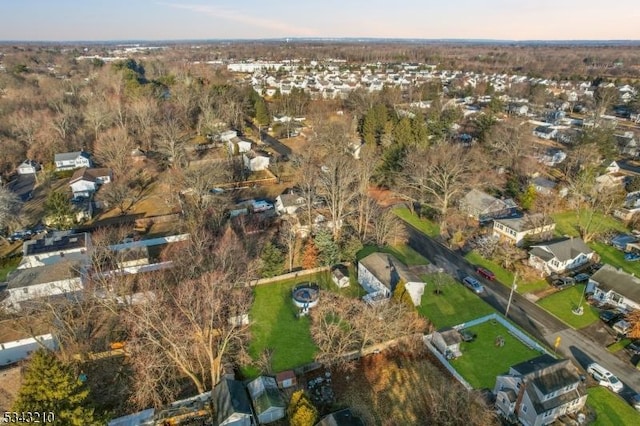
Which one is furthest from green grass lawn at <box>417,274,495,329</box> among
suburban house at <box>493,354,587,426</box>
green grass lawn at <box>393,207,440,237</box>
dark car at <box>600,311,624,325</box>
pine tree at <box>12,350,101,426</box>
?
pine tree at <box>12,350,101,426</box>

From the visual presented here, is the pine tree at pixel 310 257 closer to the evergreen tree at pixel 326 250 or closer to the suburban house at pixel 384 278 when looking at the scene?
the evergreen tree at pixel 326 250

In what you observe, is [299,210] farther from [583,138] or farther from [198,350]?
[583,138]

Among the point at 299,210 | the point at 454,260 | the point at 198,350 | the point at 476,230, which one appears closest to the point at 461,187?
the point at 476,230

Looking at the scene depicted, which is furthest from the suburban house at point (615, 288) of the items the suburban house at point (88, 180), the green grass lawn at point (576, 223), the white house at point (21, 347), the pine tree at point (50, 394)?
the suburban house at point (88, 180)

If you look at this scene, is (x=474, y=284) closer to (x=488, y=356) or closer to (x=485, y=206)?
(x=488, y=356)

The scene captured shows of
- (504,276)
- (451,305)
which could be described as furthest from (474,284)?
(504,276)

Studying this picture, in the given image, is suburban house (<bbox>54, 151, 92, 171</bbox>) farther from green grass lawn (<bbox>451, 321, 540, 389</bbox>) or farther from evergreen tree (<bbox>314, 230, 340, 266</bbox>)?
green grass lawn (<bbox>451, 321, 540, 389</bbox>)
